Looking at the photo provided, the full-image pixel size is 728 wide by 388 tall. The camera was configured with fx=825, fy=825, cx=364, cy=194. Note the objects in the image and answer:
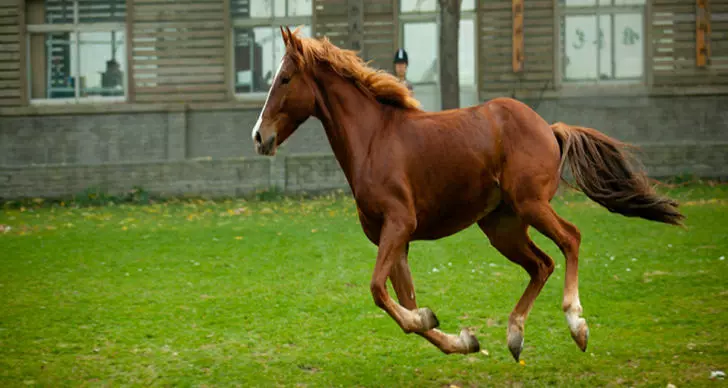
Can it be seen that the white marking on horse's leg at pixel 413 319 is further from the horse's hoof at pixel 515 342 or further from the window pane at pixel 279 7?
the window pane at pixel 279 7

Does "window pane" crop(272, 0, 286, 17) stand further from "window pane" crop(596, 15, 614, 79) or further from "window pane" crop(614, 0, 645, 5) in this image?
"window pane" crop(614, 0, 645, 5)

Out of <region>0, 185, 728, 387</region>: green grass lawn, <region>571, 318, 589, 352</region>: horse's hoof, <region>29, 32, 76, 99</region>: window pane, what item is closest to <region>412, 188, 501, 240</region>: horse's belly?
<region>571, 318, 589, 352</region>: horse's hoof

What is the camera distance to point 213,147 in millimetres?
21172

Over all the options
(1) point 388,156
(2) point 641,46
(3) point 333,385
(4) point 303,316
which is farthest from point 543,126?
(2) point 641,46

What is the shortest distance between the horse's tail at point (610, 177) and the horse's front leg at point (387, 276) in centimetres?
161

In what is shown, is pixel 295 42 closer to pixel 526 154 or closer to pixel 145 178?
pixel 526 154

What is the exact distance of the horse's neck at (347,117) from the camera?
250 inches

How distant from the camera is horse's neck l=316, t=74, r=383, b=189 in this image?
20.9ft

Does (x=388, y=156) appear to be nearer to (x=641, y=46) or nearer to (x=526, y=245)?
(x=526, y=245)

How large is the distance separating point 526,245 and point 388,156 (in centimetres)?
146

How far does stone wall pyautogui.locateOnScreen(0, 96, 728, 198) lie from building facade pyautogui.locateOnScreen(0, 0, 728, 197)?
43 mm

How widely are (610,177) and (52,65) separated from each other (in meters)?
18.8

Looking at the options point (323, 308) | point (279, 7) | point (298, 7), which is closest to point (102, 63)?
point (279, 7)

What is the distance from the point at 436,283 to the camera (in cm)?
1030
